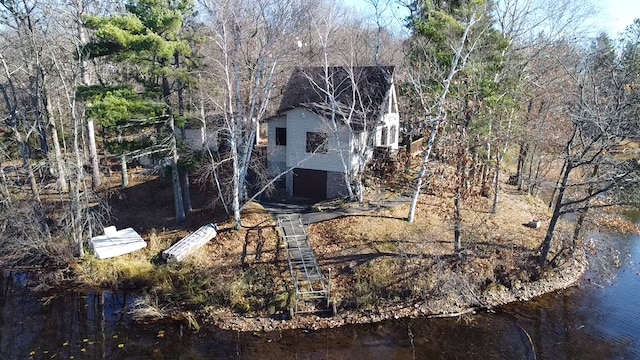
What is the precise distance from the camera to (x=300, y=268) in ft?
60.5

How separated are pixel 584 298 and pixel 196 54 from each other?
20996mm

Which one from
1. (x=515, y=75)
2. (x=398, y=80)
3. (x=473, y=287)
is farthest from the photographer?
(x=398, y=80)

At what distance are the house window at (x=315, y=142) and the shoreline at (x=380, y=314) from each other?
10228mm

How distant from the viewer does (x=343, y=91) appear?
80.7ft

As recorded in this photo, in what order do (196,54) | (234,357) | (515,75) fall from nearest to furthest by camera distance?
(234,357), (196,54), (515,75)

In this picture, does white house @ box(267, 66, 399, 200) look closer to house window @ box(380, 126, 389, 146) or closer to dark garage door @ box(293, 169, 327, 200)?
dark garage door @ box(293, 169, 327, 200)

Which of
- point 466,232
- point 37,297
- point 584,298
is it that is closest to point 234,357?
point 37,297

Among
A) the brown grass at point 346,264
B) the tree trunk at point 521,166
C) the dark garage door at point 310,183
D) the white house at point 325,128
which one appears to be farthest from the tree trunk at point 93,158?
the tree trunk at point 521,166

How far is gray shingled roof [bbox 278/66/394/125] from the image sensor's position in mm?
23359

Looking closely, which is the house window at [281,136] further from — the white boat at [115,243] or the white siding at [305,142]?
the white boat at [115,243]

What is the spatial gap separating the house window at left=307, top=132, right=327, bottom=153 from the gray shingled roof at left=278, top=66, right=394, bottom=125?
1.48m

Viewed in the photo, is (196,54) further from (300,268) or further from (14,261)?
(14,261)

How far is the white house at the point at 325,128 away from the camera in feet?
76.4

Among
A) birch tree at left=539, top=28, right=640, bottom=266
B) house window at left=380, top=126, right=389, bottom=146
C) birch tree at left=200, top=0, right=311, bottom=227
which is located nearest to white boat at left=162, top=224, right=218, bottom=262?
birch tree at left=200, top=0, right=311, bottom=227
